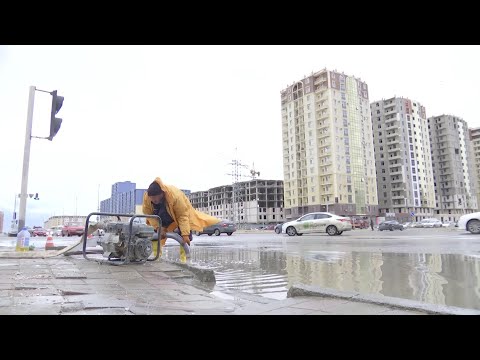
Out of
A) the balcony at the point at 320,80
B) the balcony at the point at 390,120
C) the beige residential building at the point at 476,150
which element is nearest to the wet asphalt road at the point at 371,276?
the balcony at the point at 320,80

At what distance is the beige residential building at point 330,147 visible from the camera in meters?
78.5

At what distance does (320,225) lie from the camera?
1906 cm

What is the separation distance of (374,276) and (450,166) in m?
118

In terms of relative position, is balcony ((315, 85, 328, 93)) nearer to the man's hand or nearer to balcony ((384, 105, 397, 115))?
balcony ((384, 105, 397, 115))

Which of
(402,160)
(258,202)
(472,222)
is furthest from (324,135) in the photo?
(472,222)

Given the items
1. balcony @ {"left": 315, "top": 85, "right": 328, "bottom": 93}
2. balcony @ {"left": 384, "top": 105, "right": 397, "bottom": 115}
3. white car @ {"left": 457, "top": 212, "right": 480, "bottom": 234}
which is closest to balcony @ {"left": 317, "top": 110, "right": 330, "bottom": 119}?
balcony @ {"left": 315, "top": 85, "right": 328, "bottom": 93}

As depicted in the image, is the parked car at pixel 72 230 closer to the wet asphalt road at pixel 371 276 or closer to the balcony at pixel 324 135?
the wet asphalt road at pixel 371 276

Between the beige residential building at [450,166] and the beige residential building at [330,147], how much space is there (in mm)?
37587

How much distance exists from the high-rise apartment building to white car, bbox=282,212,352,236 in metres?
77.3

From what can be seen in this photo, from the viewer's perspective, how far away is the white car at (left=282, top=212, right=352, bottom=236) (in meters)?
18.4

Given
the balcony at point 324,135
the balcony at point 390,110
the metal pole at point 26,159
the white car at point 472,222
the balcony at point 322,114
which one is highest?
the balcony at point 390,110
